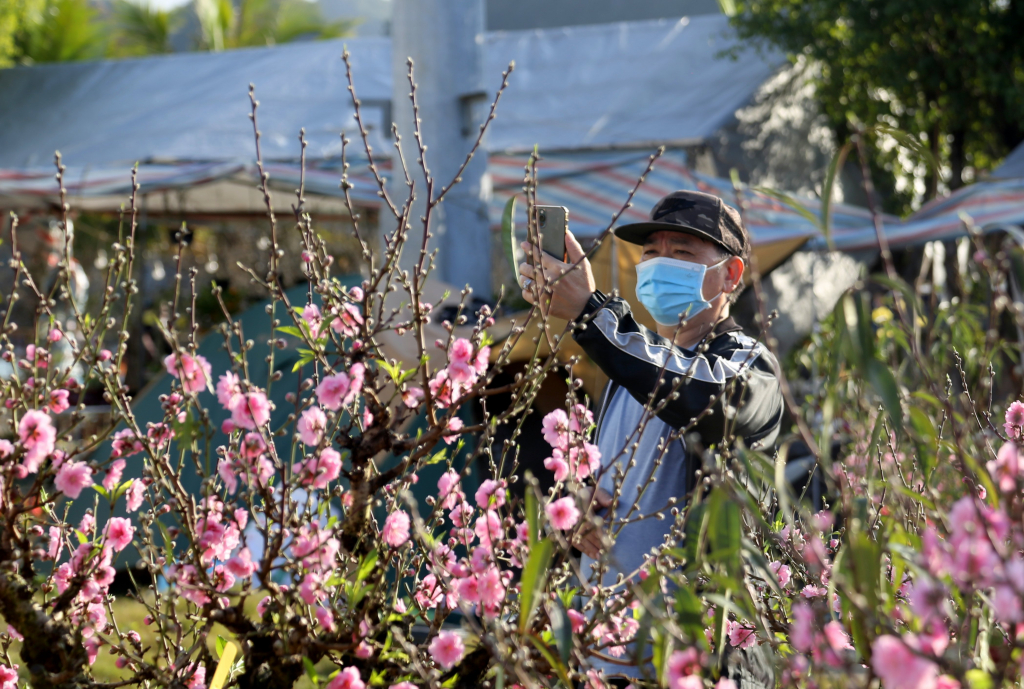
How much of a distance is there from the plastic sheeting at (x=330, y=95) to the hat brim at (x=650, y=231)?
7212 millimetres

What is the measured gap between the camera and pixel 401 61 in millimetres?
4746

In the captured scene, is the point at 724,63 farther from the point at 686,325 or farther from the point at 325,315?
the point at 325,315

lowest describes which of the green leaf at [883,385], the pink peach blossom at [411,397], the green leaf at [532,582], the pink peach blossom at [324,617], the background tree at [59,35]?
the pink peach blossom at [324,617]

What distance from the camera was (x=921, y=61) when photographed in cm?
851

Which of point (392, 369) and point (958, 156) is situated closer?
point (392, 369)

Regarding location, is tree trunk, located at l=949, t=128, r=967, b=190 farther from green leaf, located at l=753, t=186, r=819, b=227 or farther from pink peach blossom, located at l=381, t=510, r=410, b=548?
pink peach blossom, located at l=381, t=510, r=410, b=548

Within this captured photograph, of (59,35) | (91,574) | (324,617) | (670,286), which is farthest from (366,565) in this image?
(59,35)

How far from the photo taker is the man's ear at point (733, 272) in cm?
194

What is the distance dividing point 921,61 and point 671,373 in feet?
26.7

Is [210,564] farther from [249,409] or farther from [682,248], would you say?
[682,248]

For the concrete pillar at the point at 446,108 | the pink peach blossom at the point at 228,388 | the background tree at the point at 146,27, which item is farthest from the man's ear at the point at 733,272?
the background tree at the point at 146,27

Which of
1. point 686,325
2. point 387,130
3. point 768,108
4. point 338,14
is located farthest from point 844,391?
point 338,14

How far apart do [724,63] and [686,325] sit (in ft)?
28.6

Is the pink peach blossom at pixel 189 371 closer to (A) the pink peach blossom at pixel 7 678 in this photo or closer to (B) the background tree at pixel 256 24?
(A) the pink peach blossom at pixel 7 678
